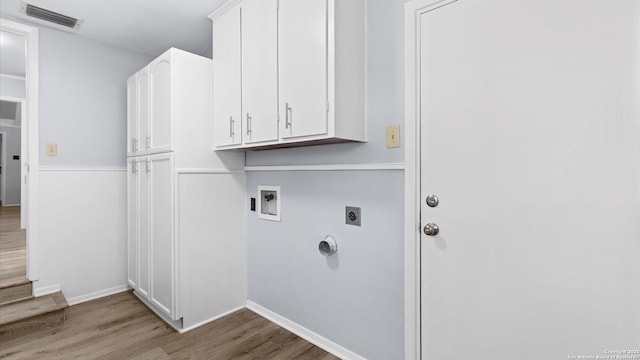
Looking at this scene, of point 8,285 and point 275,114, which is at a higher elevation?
point 275,114

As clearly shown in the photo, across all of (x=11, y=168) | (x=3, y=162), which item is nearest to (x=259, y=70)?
(x=11, y=168)

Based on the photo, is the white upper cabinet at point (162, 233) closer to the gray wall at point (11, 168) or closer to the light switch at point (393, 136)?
the light switch at point (393, 136)

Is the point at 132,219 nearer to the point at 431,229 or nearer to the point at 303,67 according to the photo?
the point at 303,67

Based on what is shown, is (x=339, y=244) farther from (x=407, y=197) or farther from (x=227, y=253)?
(x=227, y=253)

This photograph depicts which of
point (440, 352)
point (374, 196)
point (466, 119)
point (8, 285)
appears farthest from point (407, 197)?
point (8, 285)

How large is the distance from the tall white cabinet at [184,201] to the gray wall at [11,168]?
1458 millimetres

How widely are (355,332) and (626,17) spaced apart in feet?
6.04

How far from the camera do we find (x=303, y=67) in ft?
5.36

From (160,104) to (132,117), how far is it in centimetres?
64

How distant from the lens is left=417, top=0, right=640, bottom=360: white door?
1.00 metres

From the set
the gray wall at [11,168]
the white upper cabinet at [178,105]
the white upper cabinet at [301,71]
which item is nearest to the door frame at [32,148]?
the gray wall at [11,168]

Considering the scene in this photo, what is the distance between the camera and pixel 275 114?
181cm

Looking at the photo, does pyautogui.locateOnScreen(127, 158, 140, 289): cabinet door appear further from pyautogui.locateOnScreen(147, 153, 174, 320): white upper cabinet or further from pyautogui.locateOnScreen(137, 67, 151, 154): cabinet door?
pyautogui.locateOnScreen(147, 153, 174, 320): white upper cabinet

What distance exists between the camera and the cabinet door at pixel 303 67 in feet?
5.10
